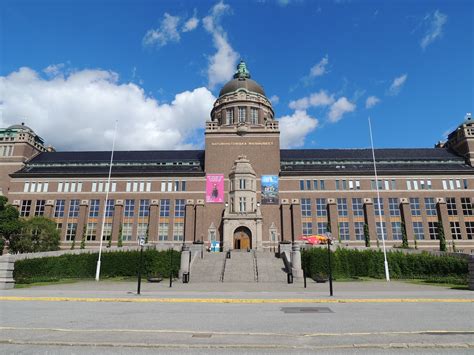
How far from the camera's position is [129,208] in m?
62.4

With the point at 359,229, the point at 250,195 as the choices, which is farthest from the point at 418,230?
the point at 250,195

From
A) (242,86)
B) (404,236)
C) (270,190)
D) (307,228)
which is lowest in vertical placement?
(404,236)

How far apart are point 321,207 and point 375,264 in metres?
23.5

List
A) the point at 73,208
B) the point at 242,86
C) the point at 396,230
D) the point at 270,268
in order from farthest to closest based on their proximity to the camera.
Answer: the point at 242,86 → the point at 73,208 → the point at 396,230 → the point at 270,268

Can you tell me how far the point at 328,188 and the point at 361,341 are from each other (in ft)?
184

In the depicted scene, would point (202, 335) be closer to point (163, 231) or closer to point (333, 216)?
point (333, 216)

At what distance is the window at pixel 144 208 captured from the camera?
6197 centimetres

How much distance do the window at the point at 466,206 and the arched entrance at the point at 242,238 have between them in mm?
39095

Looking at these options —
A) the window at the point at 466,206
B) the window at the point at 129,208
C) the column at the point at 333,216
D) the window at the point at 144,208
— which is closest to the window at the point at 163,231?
the window at the point at 144,208

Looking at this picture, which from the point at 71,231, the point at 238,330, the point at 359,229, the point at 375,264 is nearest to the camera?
the point at 238,330

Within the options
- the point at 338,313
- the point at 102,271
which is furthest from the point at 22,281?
the point at 338,313

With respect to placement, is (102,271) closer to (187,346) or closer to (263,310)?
(263,310)

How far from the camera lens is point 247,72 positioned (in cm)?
8731

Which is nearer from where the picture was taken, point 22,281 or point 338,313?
point 338,313
